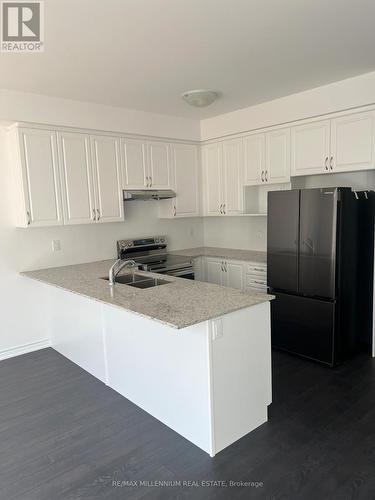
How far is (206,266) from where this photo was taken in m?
4.79

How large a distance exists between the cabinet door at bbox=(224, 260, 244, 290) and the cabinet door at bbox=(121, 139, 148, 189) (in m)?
1.44

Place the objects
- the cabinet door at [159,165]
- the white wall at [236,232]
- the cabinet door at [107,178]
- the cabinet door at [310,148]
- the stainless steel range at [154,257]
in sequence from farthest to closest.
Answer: the white wall at [236,232] < the cabinet door at [159,165] < the stainless steel range at [154,257] < the cabinet door at [107,178] < the cabinet door at [310,148]

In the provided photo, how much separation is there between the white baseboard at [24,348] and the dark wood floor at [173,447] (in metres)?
0.66

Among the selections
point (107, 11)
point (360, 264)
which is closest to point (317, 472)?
point (360, 264)

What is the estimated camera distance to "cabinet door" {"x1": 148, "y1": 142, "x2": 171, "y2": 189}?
173 inches

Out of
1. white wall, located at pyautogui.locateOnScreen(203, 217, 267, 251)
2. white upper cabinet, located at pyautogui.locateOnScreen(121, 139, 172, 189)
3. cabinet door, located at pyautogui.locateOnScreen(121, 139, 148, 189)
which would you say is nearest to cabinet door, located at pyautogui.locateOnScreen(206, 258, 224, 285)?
white wall, located at pyautogui.locateOnScreen(203, 217, 267, 251)

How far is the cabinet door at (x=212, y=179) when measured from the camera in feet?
15.7

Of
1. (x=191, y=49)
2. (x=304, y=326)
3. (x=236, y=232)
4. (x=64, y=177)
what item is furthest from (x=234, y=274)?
(x=191, y=49)

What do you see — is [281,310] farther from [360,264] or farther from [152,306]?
[152,306]

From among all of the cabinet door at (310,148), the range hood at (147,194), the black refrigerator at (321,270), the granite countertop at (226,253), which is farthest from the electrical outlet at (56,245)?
the cabinet door at (310,148)

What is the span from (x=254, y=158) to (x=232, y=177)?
0.41 metres

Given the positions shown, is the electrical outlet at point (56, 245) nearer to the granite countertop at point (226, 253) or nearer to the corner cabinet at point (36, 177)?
the corner cabinet at point (36, 177)

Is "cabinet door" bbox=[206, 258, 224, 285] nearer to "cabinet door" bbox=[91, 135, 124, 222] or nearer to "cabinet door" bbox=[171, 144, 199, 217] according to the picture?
"cabinet door" bbox=[171, 144, 199, 217]

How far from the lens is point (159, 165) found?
A: 176 inches
